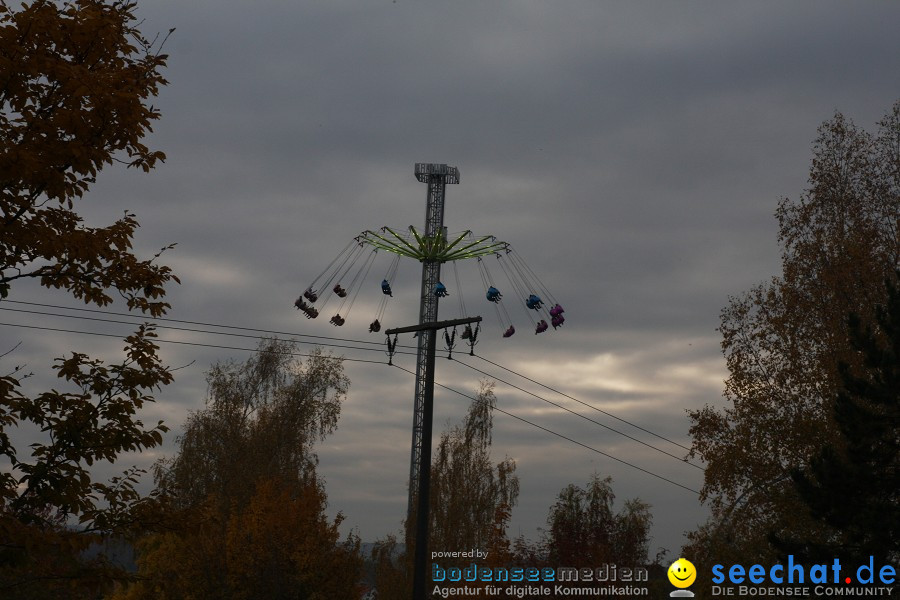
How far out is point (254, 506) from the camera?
111 feet

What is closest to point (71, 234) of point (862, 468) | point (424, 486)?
point (424, 486)

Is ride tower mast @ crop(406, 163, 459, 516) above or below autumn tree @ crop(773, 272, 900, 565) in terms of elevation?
above

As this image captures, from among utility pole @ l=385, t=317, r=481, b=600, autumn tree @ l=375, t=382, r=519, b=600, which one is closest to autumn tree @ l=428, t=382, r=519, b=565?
autumn tree @ l=375, t=382, r=519, b=600

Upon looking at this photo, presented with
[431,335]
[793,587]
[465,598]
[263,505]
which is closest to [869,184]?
[793,587]

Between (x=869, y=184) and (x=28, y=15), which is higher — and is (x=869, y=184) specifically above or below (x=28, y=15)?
above

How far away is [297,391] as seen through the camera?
56938mm

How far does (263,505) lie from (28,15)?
80.5ft

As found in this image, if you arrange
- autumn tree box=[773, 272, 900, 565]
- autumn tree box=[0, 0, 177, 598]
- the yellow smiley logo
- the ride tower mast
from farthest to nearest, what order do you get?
the ride tower mast, the yellow smiley logo, autumn tree box=[773, 272, 900, 565], autumn tree box=[0, 0, 177, 598]

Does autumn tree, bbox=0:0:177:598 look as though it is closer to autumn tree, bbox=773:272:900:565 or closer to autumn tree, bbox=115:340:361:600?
autumn tree, bbox=115:340:361:600

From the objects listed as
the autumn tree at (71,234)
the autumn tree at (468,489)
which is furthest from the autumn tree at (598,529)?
the autumn tree at (71,234)

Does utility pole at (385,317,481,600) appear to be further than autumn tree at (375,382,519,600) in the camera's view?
No

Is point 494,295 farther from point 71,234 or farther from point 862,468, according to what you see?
point 71,234

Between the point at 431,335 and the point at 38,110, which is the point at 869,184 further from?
the point at 38,110

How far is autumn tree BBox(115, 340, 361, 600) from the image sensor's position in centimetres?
3281
